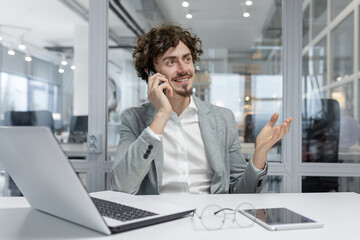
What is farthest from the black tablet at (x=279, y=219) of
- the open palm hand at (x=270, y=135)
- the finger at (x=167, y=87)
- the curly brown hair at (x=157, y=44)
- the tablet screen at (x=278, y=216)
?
the curly brown hair at (x=157, y=44)

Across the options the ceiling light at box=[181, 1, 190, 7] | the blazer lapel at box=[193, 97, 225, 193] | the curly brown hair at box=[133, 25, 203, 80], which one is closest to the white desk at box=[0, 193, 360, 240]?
the blazer lapel at box=[193, 97, 225, 193]

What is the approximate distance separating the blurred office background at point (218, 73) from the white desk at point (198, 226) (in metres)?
1.12

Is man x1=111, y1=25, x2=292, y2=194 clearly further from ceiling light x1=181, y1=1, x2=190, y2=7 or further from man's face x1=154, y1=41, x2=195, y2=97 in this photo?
ceiling light x1=181, y1=1, x2=190, y2=7

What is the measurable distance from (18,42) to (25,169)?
1791 mm

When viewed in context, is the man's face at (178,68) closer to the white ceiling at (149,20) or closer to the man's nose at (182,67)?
the man's nose at (182,67)

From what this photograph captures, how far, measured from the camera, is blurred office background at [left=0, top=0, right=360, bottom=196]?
2301 millimetres

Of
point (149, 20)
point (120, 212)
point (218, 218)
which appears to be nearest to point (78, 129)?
point (149, 20)

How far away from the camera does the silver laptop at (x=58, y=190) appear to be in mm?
777

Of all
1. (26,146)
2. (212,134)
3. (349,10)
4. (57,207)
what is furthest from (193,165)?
(349,10)

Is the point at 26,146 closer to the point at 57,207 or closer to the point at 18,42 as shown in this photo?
the point at 57,207

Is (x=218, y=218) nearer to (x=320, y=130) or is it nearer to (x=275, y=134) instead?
(x=275, y=134)

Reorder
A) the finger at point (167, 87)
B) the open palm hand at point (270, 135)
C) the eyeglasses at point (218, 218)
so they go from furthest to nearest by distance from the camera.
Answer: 1. the finger at point (167, 87)
2. the open palm hand at point (270, 135)
3. the eyeglasses at point (218, 218)

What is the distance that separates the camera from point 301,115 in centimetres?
228

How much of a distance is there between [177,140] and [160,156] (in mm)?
138
